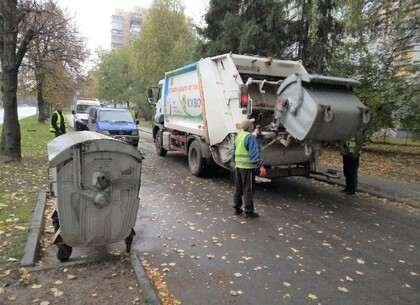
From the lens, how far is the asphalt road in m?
3.87

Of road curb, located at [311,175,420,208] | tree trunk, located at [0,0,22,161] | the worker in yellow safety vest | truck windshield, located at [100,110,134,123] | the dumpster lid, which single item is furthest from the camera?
truck windshield, located at [100,110,134,123]

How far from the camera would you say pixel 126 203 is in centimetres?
439

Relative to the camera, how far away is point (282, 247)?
5.07 m

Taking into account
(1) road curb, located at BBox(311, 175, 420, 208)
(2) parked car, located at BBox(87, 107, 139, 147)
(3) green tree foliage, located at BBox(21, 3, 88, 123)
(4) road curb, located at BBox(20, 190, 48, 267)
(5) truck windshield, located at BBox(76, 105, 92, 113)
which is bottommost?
(1) road curb, located at BBox(311, 175, 420, 208)

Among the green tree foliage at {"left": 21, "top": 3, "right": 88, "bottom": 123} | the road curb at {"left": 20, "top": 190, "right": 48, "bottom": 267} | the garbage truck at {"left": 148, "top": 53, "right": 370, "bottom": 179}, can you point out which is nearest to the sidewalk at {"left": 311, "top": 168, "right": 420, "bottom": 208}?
the garbage truck at {"left": 148, "top": 53, "right": 370, "bottom": 179}

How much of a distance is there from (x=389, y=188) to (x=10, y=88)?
10.3 m

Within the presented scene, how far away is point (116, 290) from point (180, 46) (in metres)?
27.8

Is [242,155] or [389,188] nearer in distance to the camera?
[242,155]

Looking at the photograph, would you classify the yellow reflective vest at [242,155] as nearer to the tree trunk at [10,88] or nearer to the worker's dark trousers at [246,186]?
the worker's dark trousers at [246,186]

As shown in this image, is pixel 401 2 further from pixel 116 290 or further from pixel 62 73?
pixel 62 73

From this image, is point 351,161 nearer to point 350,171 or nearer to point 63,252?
point 350,171

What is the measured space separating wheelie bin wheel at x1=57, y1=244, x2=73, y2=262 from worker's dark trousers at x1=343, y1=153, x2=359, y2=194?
5.99 meters

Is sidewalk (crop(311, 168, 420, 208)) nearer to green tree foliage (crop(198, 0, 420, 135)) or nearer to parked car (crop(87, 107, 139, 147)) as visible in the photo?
green tree foliage (crop(198, 0, 420, 135))

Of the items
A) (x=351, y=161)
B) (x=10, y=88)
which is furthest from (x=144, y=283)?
(x=10, y=88)
